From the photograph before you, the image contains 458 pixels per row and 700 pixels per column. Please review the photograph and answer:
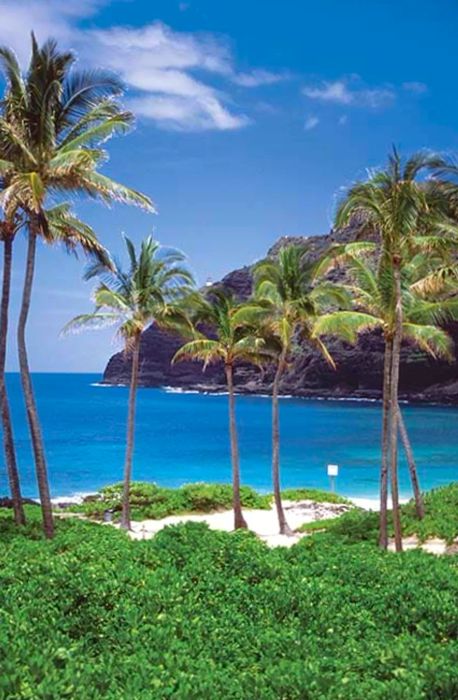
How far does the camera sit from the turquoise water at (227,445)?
48.0 meters

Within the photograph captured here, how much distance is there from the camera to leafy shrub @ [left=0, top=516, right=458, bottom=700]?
527cm

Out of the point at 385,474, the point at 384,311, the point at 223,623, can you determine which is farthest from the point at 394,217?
the point at 223,623

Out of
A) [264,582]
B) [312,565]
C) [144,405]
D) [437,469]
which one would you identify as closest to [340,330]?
[312,565]

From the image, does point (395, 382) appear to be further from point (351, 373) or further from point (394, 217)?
point (351, 373)

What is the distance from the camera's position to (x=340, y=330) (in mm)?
20094

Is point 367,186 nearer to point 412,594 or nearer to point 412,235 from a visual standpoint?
point 412,235

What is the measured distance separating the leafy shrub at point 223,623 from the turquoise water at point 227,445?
31.7m

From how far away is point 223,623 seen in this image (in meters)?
7.00

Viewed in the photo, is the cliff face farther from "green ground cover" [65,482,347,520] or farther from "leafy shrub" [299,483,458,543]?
"leafy shrub" [299,483,458,543]

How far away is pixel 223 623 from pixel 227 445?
206 ft

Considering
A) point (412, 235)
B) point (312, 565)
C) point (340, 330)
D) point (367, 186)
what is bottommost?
point (312, 565)

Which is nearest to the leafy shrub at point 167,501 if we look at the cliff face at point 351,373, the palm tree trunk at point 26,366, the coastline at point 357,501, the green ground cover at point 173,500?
the green ground cover at point 173,500

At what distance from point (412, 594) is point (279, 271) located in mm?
16898

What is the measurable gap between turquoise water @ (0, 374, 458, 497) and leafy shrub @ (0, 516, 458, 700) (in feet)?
104
